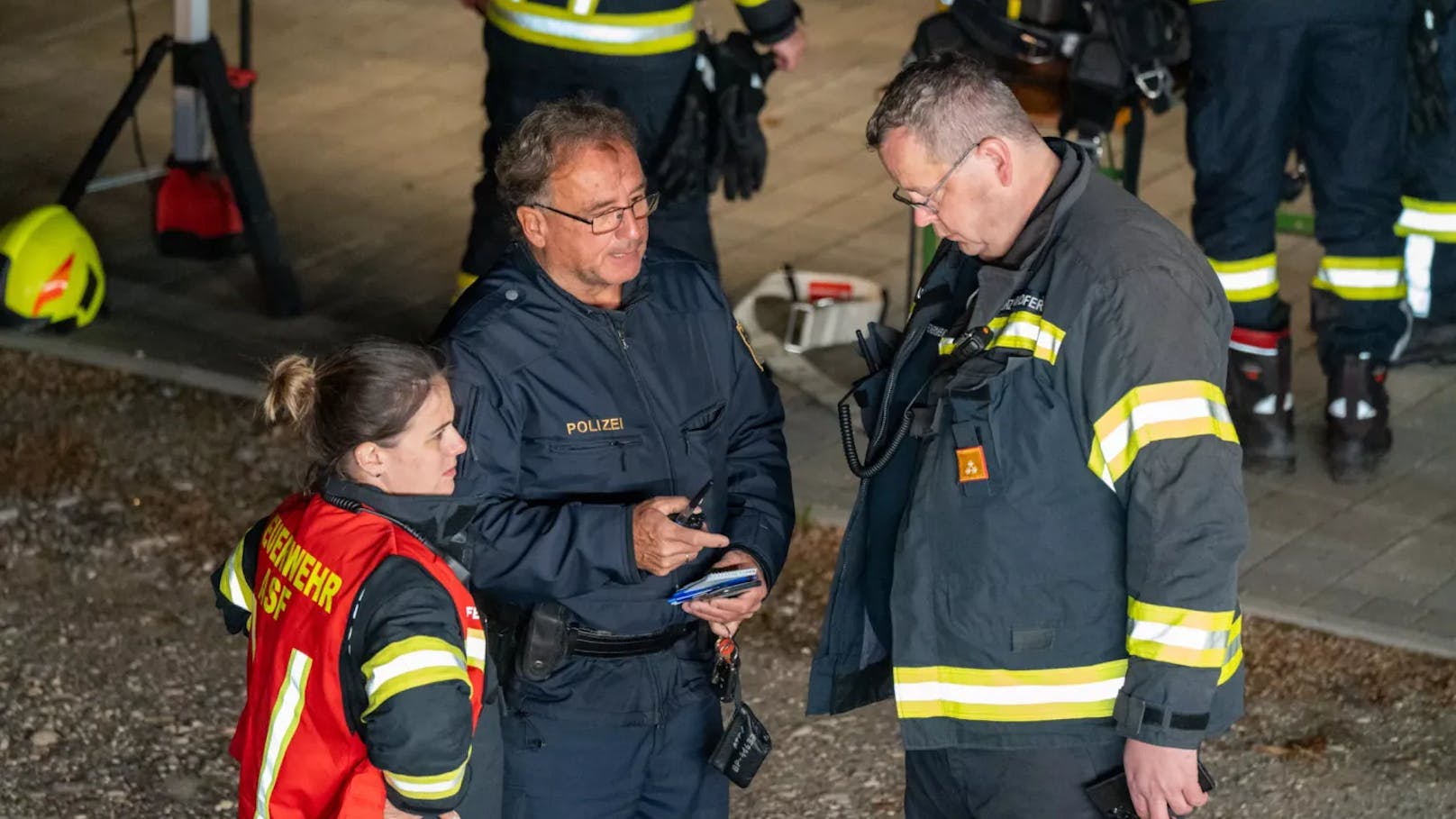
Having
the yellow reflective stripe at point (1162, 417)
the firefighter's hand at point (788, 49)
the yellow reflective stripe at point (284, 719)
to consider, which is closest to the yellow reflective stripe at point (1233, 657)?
the yellow reflective stripe at point (1162, 417)

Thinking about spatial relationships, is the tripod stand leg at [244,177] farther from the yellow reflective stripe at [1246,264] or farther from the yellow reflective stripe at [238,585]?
the yellow reflective stripe at [238,585]

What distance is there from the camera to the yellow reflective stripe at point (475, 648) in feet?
9.46

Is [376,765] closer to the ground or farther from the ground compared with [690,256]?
closer to the ground

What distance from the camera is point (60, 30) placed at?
10.1m

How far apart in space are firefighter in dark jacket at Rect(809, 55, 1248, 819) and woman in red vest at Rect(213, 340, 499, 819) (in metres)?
0.70

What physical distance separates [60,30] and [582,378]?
7929 millimetres

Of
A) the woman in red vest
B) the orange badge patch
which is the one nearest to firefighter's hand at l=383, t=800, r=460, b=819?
the woman in red vest

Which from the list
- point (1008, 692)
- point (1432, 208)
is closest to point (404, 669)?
point (1008, 692)

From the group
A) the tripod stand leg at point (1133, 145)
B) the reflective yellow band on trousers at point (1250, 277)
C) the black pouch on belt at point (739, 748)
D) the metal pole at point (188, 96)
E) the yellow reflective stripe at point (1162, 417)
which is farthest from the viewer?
the metal pole at point (188, 96)

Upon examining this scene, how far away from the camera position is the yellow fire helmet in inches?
261

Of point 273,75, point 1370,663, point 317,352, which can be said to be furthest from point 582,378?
point 273,75

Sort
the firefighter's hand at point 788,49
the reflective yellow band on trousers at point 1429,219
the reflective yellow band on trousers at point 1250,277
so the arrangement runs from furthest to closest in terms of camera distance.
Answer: the reflective yellow band on trousers at point 1429,219 < the firefighter's hand at point 788,49 < the reflective yellow band on trousers at point 1250,277

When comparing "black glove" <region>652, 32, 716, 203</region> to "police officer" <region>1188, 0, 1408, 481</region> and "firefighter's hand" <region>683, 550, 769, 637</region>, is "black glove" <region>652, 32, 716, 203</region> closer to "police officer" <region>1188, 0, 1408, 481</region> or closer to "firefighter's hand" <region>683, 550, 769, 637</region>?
"police officer" <region>1188, 0, 1408, 481</region>

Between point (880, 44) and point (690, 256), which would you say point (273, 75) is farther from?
point (690, 256)
